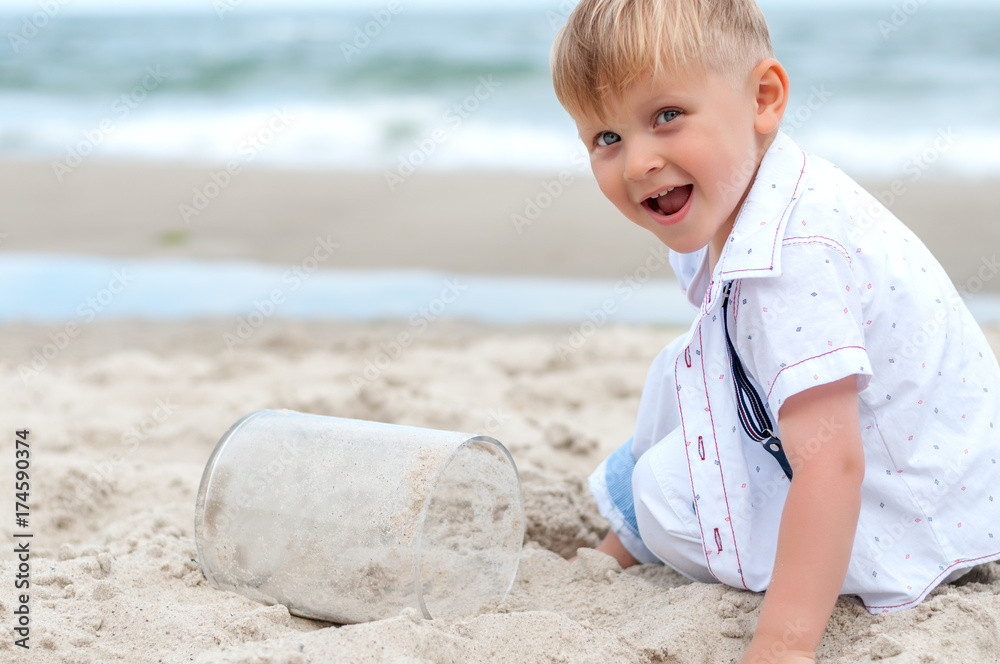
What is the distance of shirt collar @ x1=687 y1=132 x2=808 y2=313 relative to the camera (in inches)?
58.5

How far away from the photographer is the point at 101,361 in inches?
145

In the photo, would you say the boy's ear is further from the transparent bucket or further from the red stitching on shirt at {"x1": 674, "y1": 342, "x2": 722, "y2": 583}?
the transparent bucket

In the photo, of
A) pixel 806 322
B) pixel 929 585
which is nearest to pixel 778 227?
pixel 806 322

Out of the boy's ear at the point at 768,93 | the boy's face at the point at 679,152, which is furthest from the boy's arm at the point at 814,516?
the boy's ear at the point at 768,93

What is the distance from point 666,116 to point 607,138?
116 mm

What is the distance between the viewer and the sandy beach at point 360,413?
5.07ft

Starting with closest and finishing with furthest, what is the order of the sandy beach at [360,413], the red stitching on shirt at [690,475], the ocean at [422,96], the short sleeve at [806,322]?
the short sleeve at [806,322], the sandy beach at [360,413], the red stitching on shirt at [690,475], the ocean at [422,96]

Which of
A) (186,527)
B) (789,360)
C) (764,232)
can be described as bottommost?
(186,527)

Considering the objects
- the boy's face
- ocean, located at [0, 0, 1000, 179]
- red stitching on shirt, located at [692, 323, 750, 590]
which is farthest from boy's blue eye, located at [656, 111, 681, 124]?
ocean, located at [0, 0, 1000, 179]

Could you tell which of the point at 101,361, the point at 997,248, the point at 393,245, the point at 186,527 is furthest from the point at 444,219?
the point at 186,527

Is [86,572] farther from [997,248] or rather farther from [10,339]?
[997,248]

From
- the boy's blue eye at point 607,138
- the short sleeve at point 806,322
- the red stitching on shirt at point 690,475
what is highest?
the boy's blue eye at point 607,138

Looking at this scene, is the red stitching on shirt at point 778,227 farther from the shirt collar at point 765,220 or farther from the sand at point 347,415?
the sand at point 347,415

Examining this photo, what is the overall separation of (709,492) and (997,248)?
3968 millimetres
